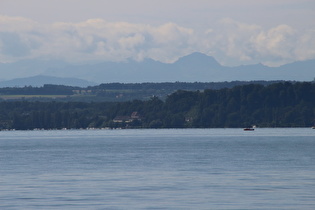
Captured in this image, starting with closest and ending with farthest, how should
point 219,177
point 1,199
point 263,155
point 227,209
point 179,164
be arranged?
point 227,209, point 1,199, point 219,177, point 179,164, point 263,155

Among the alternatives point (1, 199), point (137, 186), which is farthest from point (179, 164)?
point (1, 199)

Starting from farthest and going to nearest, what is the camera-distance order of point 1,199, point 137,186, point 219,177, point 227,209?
point 219,177 < point 137,186 < point 1,199 < point 227,209

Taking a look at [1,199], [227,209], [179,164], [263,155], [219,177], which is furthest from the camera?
[263,155]

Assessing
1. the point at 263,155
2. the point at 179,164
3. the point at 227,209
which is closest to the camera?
the point at 227,209

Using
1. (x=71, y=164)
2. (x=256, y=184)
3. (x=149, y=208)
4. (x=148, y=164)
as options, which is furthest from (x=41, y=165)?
(x=149, y=208)

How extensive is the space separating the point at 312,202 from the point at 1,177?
2696 cm

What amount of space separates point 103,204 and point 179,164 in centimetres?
2974

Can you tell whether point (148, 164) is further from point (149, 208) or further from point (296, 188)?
point (149, 208)

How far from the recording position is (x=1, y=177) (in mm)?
64500

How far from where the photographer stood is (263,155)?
90.5 m

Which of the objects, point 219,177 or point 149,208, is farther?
point 219,177

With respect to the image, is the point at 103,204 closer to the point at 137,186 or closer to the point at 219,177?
the point at 137,186

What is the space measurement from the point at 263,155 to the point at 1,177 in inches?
1359

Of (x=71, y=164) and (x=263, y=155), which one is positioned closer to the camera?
(x=71, y=164)
